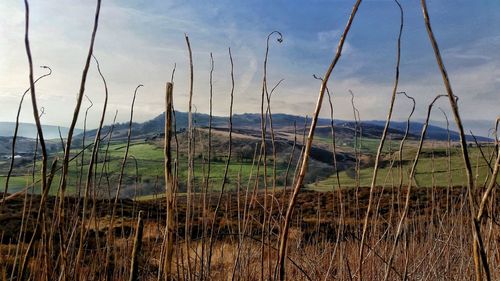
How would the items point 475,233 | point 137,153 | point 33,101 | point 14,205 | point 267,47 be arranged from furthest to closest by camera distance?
point 137,153 < point 14,205 < point 267,47 < point 33,101 < point 475,233

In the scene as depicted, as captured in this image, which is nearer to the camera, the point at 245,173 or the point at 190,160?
the point at 190,160

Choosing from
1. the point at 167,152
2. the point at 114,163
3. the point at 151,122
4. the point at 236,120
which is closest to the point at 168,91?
the point at 167,152

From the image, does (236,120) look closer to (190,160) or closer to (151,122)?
(151,122)

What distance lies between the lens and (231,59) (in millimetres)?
1207

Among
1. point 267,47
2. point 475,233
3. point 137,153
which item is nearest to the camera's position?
point 475,233

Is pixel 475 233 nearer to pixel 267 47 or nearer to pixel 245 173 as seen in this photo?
pixel 267 47

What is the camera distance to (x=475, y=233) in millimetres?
442

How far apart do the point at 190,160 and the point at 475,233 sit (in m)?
0.90

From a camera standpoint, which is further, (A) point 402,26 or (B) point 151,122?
(B) point 151,122

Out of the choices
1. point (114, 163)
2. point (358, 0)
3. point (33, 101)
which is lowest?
point (114, 163)

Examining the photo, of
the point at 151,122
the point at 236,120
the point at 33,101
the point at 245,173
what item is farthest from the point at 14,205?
the point at 236,120

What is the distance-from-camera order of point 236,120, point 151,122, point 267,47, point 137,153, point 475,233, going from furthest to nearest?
point 236,120
point 151,122
point 137,153
point 267,47
point 475,233

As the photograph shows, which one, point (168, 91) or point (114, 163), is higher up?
point (168, 91)

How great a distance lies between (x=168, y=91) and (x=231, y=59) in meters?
0.76
